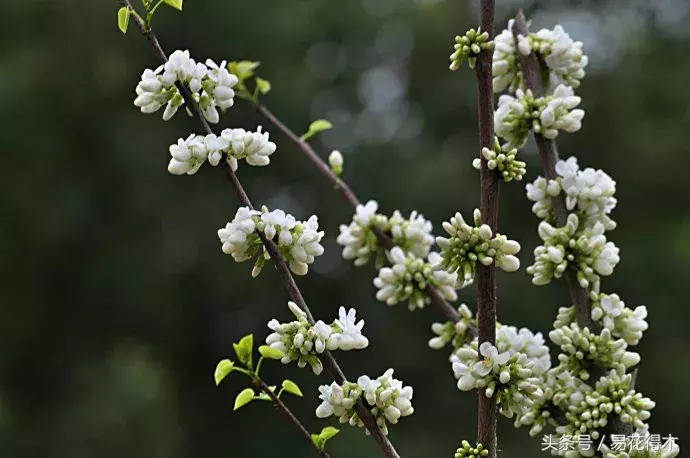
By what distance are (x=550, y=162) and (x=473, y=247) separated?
210mm

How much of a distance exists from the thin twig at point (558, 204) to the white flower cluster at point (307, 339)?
255 mm

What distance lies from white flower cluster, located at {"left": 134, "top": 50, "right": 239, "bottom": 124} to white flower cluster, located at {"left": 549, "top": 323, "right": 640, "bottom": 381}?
34 centimetres

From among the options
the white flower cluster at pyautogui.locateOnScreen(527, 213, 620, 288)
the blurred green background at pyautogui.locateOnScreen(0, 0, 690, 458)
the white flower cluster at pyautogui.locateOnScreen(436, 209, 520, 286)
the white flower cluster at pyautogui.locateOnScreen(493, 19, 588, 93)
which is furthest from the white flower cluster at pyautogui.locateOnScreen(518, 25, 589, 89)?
the blurred green background at pyautogui.locateOnScreen(0, 0, 690, 458)

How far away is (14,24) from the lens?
198 inches

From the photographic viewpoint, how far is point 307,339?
656 millimetres

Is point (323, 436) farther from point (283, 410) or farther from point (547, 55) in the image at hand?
point (547, 55)

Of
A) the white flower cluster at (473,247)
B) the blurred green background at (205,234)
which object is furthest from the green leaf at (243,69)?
the blurred green background at (205,234)

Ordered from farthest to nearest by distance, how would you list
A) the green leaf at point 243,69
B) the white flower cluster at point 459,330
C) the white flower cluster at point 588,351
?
1. the green leaf at point 243,69
2. the white flower cluster at point 459,330
3. the white flower cluster at point 588,351

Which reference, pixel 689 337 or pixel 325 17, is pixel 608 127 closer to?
pixel 689 337

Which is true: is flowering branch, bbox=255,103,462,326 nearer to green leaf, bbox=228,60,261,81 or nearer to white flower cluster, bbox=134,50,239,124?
green leaf, bbox=228,60,261,81

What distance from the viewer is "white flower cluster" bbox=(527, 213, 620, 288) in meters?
0.80

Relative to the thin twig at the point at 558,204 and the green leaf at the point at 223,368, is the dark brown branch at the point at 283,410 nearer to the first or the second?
the green leaf at the point at 223,368

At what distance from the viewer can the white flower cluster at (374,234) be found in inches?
38.7

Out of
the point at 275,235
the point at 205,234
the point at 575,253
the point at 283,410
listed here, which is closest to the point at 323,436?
the point at 283,410
